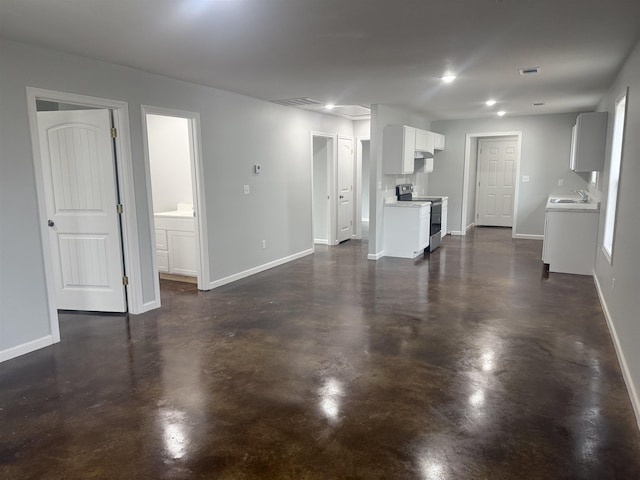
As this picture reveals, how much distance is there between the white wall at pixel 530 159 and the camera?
8297mm

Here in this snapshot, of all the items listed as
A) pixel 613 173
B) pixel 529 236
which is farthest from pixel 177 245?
pixel 529 236

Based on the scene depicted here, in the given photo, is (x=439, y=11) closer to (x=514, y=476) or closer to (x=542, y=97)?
(x=514, y=476)

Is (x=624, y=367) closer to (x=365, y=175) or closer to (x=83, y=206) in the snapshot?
Answer: (x=83, y=206)

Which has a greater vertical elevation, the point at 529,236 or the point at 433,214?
the point at 433,214

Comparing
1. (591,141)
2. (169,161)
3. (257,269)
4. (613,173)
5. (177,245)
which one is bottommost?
(257,269)

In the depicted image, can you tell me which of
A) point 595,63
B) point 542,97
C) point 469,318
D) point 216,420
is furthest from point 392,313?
point 542,97

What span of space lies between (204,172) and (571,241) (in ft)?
16.2

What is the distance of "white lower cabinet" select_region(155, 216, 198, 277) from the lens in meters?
5.74

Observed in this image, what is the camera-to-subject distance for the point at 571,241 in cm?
585

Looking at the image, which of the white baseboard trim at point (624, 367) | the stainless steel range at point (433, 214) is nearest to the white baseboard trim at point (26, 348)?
the white baseboard trim at point (624, 367)

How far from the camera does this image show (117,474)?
6.95 ft

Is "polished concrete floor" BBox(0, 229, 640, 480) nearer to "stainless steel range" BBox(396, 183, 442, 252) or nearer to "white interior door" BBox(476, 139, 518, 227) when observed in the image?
"stainless steel range" BBox(396, 183, 442, 252)

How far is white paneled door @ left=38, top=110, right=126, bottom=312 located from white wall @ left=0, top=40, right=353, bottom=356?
26 cm

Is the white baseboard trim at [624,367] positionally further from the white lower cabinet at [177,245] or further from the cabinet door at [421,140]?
the white lower cabinet at [177,245]
